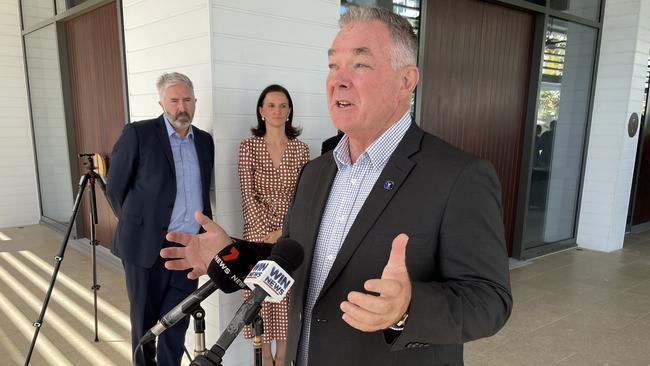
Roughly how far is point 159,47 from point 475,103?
9.73 ft

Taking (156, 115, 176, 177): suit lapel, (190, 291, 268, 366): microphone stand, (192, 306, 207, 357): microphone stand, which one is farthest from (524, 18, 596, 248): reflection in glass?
(190, 291, 268, 366): microphone stand

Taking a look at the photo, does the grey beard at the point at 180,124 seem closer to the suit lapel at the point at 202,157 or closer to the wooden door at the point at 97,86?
the suit lapel at the point at 202,157

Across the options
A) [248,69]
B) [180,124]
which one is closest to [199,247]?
[180,124]

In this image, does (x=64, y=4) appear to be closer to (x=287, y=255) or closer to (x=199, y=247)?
(x=199, y=247)

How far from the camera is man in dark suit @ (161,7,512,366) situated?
32.1 inches

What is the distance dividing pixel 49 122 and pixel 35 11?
1.32m

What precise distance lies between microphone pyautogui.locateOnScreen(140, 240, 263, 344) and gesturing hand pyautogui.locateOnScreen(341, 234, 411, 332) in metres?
0.35

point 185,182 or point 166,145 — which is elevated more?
point 166,145

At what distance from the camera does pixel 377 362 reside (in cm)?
98

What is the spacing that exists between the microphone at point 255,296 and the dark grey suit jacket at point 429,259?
17cm

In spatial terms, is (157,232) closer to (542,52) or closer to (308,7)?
(308,7)

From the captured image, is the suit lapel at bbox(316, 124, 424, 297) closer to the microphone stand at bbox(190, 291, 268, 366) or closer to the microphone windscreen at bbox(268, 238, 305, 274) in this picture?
the microphone windscreen at bbox(268, 238, 305, 274)

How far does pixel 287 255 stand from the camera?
942mm

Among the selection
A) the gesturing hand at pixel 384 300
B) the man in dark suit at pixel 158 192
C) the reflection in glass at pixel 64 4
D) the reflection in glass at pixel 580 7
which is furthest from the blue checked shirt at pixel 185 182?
the reflection in glass at pixel 580 7
